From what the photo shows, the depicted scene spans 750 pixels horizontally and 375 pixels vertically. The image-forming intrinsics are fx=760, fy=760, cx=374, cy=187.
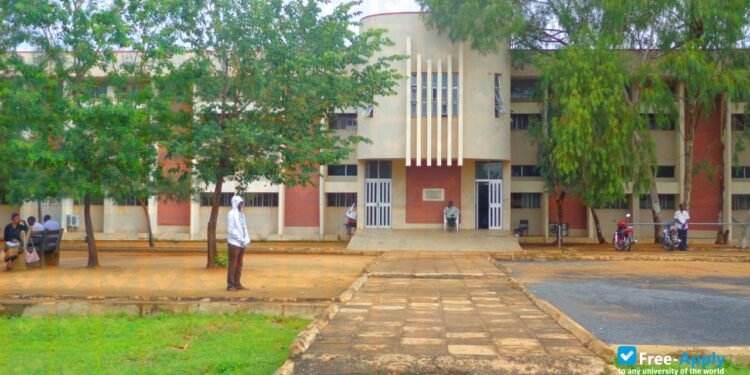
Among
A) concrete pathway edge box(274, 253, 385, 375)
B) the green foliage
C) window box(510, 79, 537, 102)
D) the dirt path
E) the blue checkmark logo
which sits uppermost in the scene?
window box(510, 79, 537, 102)

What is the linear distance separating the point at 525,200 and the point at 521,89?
5.06 meters

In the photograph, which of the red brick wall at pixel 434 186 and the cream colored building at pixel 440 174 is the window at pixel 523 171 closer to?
the cream colored building at pixel 440 174

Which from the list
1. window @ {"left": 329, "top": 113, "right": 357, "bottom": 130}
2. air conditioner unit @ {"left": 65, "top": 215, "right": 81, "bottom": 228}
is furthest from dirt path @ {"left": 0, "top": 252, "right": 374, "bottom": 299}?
air conditioner unit @ {"left": 65, "top": 215, "right": 81, "bottom": 228}

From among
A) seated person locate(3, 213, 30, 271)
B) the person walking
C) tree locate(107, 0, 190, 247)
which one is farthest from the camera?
the person walking

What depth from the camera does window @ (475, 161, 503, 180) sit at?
107 ft

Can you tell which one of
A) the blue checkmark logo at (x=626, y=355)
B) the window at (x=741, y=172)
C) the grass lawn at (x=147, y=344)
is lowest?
the grass lawn at (x=147, y=344)

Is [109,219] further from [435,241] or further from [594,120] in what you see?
[594,120]

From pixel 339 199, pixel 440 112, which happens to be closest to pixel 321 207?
pixel 339 199

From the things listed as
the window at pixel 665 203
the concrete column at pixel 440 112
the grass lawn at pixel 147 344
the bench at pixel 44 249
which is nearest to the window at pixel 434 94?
the concrete column at pixel 440 112

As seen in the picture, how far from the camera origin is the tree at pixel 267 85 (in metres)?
16.6

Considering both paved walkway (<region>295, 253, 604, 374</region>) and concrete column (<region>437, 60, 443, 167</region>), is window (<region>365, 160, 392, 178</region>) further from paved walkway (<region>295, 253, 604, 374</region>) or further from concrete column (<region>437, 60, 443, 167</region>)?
paved walkway (<region>295, 253, 604, 374</region>)

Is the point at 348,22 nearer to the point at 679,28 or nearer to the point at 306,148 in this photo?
the point at 306,148

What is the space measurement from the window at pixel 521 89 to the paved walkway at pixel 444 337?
22.6 meters

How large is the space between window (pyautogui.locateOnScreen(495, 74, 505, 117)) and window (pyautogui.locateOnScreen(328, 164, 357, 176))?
22.9ft
